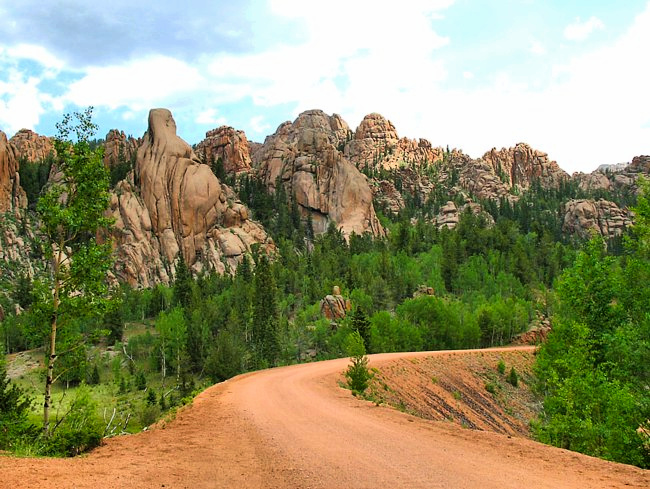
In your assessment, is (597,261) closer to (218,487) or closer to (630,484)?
(630,484)

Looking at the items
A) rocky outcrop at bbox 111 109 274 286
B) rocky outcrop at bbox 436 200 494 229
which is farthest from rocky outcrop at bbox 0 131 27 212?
rocky outcrop at bbox 436 200 494 229

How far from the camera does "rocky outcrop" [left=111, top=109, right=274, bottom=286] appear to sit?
388 feet

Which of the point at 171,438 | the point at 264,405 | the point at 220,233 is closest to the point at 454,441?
the point at 171,438

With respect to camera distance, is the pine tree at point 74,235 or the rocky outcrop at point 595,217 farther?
the rocky outcrop at point 595,217

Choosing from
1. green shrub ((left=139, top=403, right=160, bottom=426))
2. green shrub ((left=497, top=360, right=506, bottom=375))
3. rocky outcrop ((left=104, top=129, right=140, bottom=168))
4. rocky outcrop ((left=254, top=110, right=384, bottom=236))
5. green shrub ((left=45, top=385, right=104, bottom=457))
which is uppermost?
rocky outcrop ((left=104, top=129, right=140, bottom=168))

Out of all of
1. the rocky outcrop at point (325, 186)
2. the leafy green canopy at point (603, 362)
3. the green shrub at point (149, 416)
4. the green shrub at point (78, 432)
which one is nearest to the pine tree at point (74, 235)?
the green shrub at point (78, 432)

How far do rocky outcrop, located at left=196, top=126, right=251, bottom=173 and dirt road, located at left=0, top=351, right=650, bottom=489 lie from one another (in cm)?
Result: 16426

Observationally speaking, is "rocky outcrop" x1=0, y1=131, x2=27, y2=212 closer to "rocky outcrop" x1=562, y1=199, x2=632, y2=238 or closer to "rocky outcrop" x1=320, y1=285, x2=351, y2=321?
"rocky outcrop" x1=320, y1=285, x2=351, y2=321

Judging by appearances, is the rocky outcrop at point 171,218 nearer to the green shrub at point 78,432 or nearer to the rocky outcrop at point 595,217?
the rocky outcrop at point 595,217

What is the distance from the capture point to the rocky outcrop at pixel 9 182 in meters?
Answer: 126

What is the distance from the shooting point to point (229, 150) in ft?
576

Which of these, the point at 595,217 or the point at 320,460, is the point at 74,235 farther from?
the point at 595,217

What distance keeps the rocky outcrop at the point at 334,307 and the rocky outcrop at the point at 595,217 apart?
374 feet

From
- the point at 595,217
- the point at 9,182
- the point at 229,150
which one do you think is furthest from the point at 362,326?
the point at 595,217
